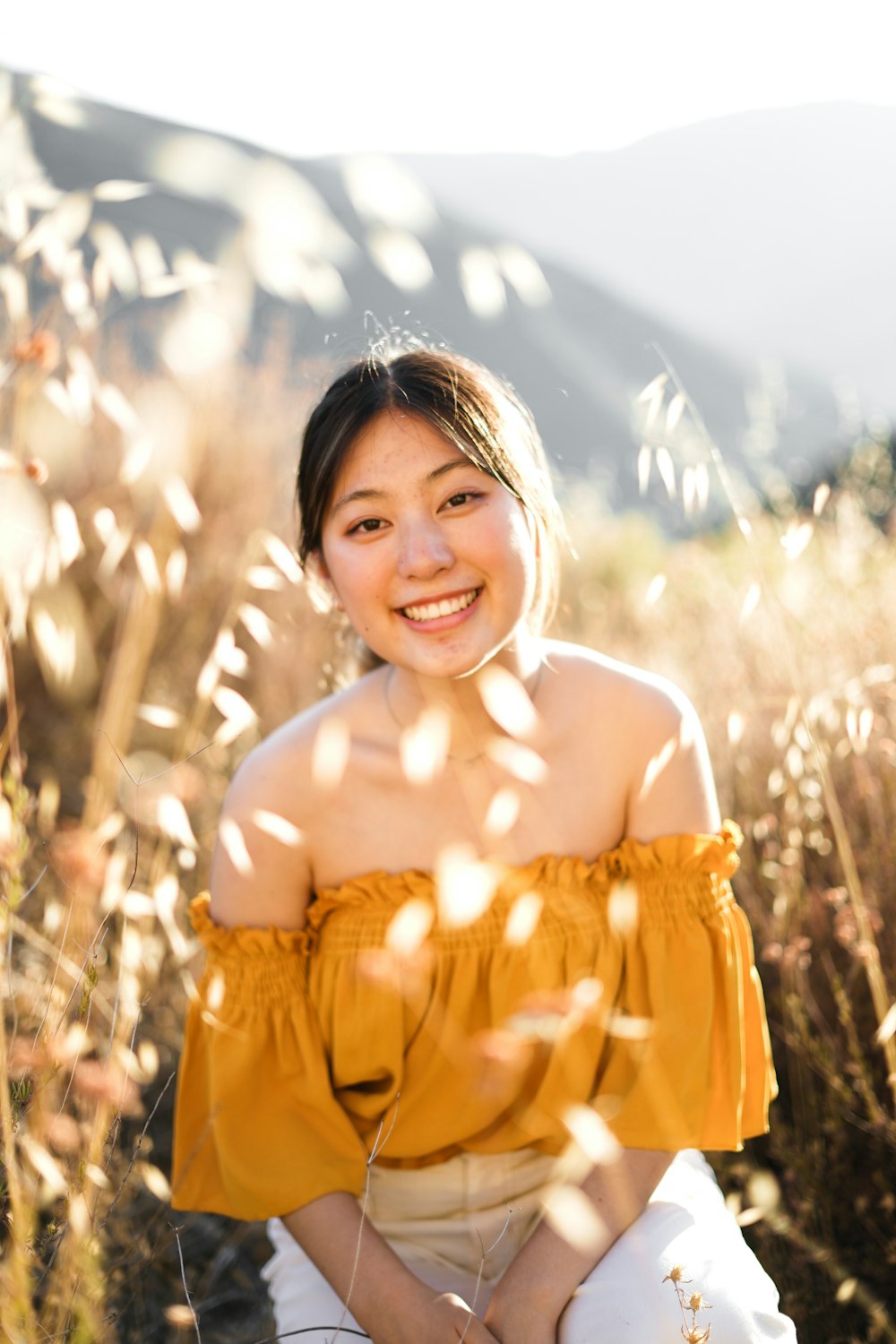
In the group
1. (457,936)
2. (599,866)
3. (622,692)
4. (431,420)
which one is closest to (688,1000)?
(599,866)

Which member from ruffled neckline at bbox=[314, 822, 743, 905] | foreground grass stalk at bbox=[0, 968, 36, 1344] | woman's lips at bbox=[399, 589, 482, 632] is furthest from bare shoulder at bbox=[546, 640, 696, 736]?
foreground grass stalk at bbox=[0, 968, 36, 1344]

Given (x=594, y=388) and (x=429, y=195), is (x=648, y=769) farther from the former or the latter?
(x=594, y=388)

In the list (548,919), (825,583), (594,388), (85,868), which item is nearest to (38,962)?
(548,919)

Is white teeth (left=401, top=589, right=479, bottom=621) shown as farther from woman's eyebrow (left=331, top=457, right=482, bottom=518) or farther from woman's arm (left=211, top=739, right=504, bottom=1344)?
woman's arm (left=211, top=739, right=504, bottom=1344)

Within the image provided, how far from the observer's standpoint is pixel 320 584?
1.69m

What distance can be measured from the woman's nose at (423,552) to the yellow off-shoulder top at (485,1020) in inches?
17.7

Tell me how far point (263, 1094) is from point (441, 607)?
28.7 inches

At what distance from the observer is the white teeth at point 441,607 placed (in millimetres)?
1443

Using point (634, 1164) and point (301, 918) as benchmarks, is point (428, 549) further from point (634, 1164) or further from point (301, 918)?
point (634, 1164)

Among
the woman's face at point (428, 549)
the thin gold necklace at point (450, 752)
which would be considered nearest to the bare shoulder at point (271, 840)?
the thin gold necklace at point (450, 752)

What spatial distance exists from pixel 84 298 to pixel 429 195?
1.32 feet

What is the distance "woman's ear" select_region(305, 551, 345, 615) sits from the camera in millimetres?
1644

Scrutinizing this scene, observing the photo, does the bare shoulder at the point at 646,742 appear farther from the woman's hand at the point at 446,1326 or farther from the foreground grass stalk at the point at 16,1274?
the foreground grass stalk at the point at 16,1274

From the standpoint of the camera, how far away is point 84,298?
120 cm
